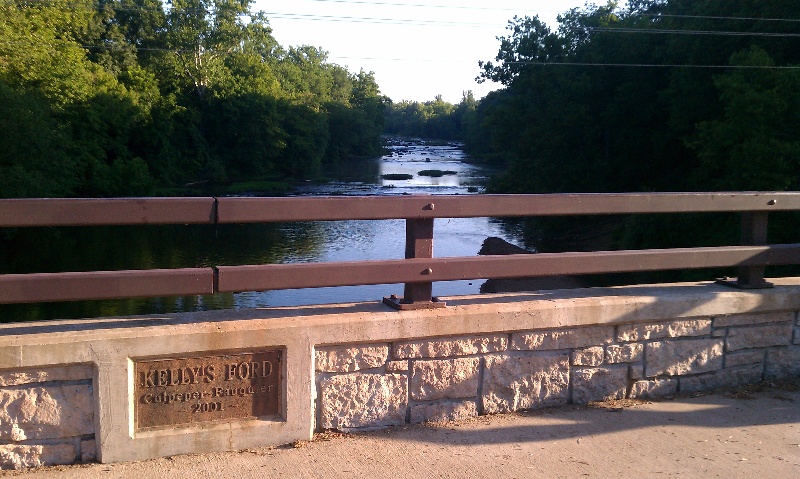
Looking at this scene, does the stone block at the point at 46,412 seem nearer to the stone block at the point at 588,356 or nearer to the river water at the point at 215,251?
the stone block at the point at 588,356

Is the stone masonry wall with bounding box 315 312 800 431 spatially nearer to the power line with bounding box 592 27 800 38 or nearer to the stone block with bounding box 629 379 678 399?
the stone block with bounding box 629 379 678 399

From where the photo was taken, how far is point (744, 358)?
5.21 m

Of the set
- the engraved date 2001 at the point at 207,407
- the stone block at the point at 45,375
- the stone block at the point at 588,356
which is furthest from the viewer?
the stone block at the point at 588,356

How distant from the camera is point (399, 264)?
4.29 metres

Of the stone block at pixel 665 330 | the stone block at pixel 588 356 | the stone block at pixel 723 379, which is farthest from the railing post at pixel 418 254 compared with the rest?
the stone block at pixel 723 379

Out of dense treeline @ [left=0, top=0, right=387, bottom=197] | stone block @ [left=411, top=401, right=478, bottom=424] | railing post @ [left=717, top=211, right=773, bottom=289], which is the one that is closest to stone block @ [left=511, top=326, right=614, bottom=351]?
stone block @ [left=411, top=401, right=478, bottom=424]

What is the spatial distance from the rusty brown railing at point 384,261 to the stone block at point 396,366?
0.34 m

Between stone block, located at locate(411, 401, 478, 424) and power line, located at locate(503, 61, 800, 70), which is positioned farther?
power line, located at locate(503, 61, 800, 70)

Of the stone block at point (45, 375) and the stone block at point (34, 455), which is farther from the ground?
the stone block at point (45, 375)

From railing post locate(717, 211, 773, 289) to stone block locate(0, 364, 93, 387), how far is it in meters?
4.11

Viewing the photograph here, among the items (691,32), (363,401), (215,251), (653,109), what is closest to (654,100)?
(653,109)

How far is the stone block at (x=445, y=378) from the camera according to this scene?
4.40 meters

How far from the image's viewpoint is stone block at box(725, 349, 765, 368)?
517cm

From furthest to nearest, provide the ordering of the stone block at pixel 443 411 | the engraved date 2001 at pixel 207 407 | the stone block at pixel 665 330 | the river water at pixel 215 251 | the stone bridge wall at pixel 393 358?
the river water at pixel 215 251, the stone block at pixel 665 330, the stone block at pixel 443 411, the engraved date 2001 at pixel 207 407, the stone bridge wall at pixel 393 358
